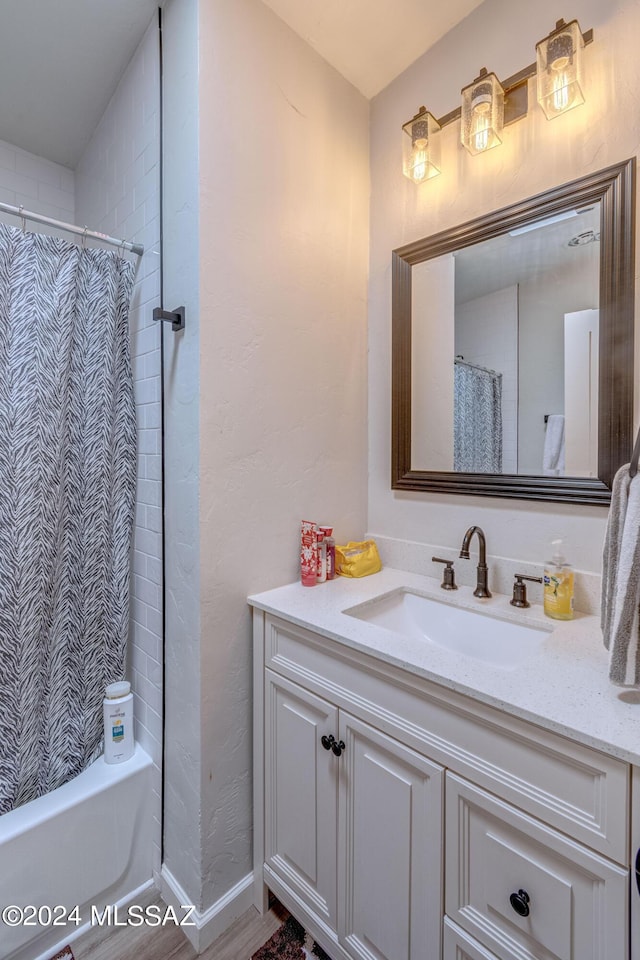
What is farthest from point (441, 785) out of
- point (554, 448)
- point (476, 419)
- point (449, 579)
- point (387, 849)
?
point (476, 419)

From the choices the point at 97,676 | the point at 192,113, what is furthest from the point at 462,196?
the point at 97,676

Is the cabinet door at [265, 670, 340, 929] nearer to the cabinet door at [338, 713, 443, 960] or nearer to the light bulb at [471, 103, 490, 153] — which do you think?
the cabinet door at [338, 713, 443, 960]

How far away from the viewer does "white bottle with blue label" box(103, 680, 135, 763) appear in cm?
133

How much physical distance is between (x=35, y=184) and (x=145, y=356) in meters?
1.19

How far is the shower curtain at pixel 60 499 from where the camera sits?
1.21m

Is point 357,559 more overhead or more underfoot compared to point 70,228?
more underfoot

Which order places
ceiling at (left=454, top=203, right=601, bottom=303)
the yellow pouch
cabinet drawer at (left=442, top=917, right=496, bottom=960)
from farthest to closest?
the yellow pouch
ceiling at (left=454, top=203, right=601, bottom=303)
cabinet drawer at (left=442, top=917, right=496, bottom=960)

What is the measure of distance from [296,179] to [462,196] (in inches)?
20.4

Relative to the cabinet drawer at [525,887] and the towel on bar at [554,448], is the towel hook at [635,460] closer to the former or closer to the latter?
the towel on bar at [554,448]

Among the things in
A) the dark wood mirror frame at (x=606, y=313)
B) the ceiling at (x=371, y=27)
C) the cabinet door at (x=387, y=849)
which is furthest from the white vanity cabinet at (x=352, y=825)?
the ceiling at (x=371, y=27)

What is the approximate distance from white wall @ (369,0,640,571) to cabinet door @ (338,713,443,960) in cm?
65

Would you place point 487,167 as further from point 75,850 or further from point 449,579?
point 75,850

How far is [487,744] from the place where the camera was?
29.6 inches

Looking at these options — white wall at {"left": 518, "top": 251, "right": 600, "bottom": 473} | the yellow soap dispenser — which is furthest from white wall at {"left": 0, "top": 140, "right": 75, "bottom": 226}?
the yellow soap dispenser
